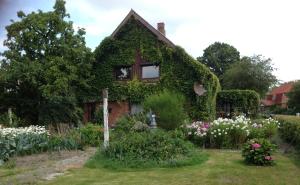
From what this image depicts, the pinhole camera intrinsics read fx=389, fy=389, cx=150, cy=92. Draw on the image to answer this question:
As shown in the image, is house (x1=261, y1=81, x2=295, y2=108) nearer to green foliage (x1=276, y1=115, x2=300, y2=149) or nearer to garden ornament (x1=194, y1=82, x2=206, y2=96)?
garden ornament (x1=194, y1=82, x2=206, y2=96)

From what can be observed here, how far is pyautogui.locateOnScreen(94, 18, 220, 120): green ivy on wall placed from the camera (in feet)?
84.8

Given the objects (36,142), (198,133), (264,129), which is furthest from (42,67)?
(264,129)

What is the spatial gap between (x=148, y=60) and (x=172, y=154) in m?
15.8

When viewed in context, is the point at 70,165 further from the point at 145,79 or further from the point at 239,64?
the point at 239,64

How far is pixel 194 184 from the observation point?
8.46m

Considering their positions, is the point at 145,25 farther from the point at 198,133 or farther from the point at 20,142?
the point at 20,142

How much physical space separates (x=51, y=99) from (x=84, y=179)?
15340 millimetres

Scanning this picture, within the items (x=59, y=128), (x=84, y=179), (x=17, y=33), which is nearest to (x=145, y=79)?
(x=17, y=33)

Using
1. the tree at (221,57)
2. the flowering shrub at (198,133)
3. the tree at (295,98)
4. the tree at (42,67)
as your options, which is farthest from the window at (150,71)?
the tree at (221,57)

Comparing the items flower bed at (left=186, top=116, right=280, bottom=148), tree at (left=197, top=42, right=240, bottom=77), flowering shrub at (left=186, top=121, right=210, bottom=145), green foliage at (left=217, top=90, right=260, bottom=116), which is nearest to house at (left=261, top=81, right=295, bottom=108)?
tree at (left=197, top=42, right=240, bottom=77)

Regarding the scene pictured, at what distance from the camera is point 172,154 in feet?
39.5

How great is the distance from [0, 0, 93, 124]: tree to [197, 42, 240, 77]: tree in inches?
1631

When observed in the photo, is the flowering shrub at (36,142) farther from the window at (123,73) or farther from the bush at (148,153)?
the window at (123,73)

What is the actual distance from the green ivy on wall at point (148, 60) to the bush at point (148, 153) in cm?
1314
